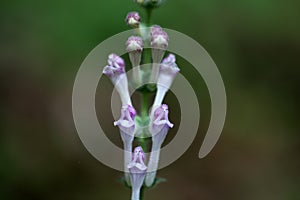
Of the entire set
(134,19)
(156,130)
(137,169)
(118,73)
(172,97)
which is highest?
(134,19)

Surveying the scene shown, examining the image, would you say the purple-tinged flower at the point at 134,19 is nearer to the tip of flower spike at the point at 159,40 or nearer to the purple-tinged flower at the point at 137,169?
the tip of flower spike at the point at 159,40

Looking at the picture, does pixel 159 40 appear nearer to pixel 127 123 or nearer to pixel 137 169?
pixel 127 123

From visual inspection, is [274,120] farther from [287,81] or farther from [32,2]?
[32,2]

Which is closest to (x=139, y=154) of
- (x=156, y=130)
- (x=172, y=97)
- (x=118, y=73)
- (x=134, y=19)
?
(x=156, y=130)

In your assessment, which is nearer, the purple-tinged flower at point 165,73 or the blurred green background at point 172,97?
the purple-tinged flower at point 165,73

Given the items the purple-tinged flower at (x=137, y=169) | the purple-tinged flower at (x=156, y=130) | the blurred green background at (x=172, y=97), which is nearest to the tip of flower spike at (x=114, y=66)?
the purple-tinged flower at (x=156, y=130)

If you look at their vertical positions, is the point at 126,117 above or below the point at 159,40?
below

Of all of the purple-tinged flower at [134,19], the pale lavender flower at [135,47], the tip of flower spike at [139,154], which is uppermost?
the purple-tinged flower at [134,19]

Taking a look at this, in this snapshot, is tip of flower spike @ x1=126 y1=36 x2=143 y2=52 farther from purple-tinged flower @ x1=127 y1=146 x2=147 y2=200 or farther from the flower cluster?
purple-tinged flower @ x1=127 y1=146 x2=147 y2=200

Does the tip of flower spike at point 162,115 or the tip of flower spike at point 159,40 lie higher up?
the tip of flower spike at point 159,40
